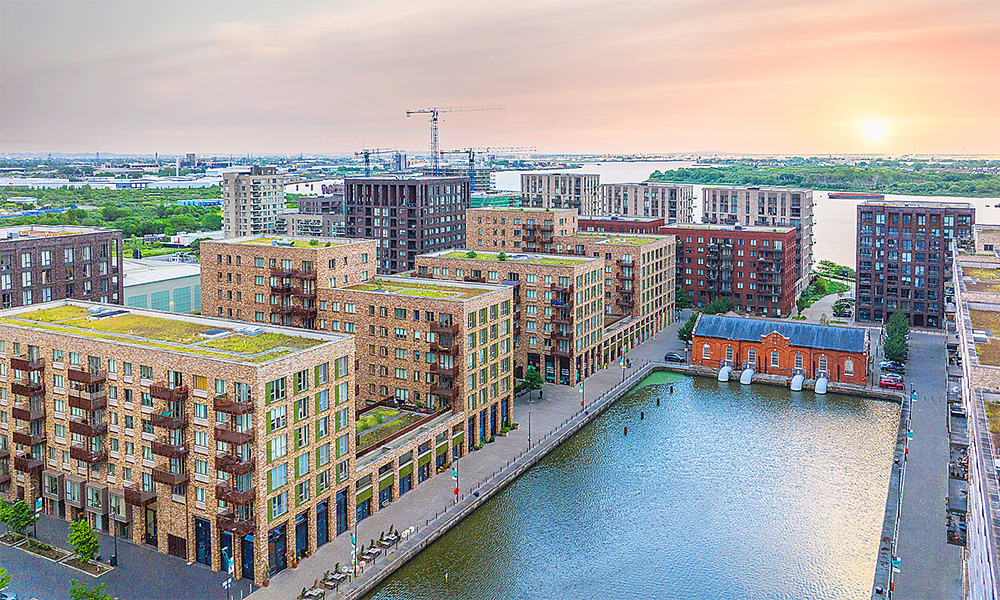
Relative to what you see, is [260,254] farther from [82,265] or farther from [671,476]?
[671,476]

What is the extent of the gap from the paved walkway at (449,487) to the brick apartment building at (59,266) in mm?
41849

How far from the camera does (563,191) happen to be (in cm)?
17000

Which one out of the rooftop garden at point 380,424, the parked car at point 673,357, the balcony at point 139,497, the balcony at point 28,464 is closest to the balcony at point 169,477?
the balcony at point 139,497

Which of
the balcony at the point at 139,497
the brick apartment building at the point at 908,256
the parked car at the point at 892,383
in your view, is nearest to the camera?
the balcony at the point at 139,497

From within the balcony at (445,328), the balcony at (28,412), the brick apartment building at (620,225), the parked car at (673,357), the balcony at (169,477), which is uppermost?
the brick apartment building at (620,225)

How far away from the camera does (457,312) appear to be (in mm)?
60719

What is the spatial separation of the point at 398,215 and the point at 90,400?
76.6m

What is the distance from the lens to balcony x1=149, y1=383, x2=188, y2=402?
42.8 m

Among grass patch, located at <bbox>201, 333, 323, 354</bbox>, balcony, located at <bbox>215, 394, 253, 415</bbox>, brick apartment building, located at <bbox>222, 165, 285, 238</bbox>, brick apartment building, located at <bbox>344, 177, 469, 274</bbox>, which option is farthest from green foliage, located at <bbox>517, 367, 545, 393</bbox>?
brick apartment building, located at <bbox>222, 165, 285, 238</bbox>

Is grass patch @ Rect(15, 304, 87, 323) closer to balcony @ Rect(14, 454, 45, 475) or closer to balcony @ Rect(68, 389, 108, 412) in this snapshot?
balcony @ Rect(14, 454, 45, 475)

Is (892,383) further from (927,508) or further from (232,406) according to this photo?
(232,406)

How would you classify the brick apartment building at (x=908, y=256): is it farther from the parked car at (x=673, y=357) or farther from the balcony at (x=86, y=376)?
the balcony at (x=86, y=376)

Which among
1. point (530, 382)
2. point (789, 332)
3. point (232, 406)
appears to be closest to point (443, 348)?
point (530, 382)

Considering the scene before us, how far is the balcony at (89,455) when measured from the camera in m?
46.9
